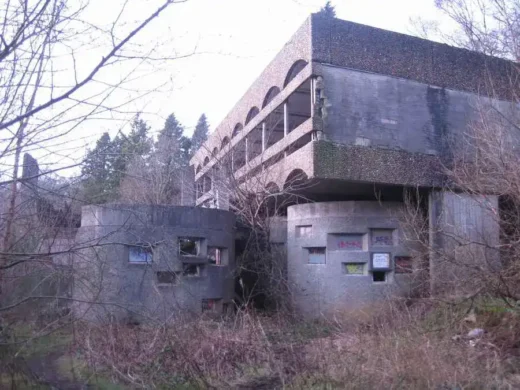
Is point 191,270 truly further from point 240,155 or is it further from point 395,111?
point 240,155

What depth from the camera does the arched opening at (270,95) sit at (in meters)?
14.8

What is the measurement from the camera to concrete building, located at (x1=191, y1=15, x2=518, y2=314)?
37.3ft

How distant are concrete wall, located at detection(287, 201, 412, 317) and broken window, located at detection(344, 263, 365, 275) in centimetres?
8

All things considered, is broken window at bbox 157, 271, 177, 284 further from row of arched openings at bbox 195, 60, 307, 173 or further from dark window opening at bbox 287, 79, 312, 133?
row of arched openings at bbox 195, 60, 307, 173

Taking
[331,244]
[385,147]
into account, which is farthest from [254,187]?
[385,147]

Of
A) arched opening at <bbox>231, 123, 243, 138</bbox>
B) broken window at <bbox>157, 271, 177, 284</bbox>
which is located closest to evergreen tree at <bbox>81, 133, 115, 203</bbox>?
broken window at <bbox>157, 271, 177, 284</bbox>

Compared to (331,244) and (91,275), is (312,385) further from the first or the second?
(331,244)

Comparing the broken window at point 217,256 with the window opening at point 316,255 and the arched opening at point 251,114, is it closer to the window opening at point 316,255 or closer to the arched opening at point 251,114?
the window opening at point 316,255

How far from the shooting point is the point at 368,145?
1159 cm

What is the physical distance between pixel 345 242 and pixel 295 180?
182cm

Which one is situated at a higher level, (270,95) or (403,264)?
(270,95)

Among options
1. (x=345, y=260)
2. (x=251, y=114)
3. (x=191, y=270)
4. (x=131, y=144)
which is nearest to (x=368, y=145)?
(x=345, y=260)

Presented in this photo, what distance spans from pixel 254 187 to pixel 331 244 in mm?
3032

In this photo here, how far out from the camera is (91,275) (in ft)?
21.3
